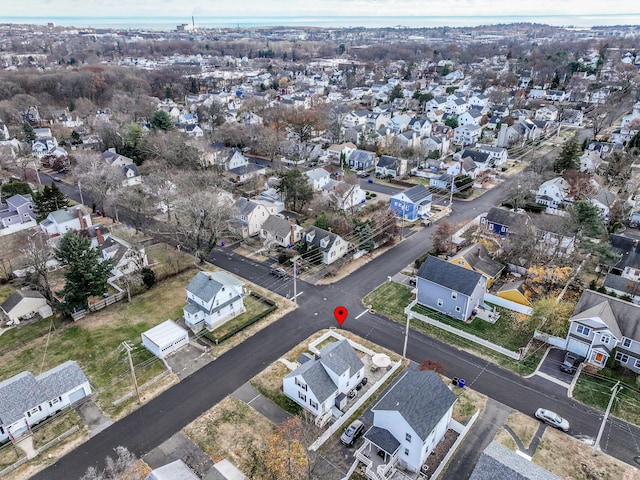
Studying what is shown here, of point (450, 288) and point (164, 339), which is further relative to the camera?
point (450, 288)

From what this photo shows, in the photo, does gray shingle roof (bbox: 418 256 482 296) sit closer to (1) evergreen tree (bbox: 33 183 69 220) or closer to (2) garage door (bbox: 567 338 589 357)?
(2) garage door (bbox: 567 338 589 357)

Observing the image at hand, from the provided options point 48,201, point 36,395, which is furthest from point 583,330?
point 48,201

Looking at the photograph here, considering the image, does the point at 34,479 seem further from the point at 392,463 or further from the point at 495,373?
the point at 495,373

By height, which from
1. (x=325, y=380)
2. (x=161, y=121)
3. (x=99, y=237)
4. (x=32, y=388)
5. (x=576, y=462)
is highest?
(x=161, y=121)

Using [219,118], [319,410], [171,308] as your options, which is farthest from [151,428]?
[219,118]

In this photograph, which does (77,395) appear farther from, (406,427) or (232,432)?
(406,427)

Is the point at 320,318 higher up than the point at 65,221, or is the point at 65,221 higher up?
the point at 65,221

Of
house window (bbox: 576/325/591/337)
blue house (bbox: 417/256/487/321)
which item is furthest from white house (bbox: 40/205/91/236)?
house window (bbox: 576/325/591/337)

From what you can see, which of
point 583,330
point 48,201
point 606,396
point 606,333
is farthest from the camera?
point 48,201
